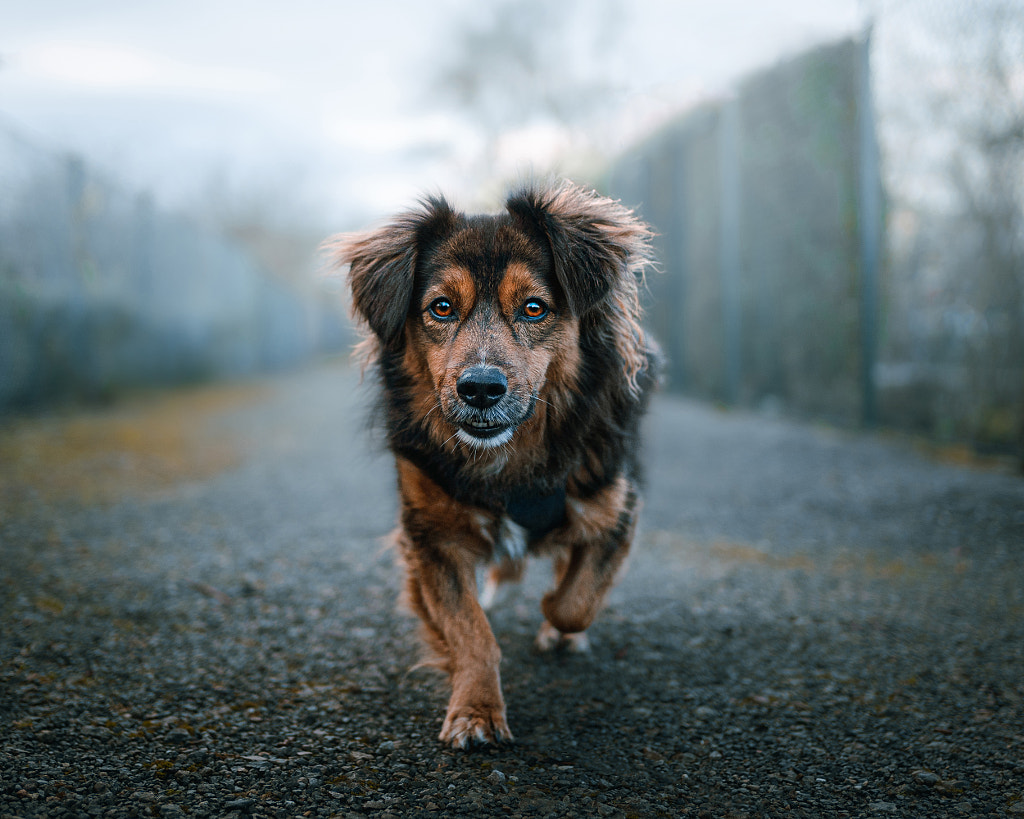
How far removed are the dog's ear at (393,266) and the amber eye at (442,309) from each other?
110 mm

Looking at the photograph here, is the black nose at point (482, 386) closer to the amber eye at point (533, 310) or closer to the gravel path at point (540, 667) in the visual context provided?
the amber eye at point (533, 310)

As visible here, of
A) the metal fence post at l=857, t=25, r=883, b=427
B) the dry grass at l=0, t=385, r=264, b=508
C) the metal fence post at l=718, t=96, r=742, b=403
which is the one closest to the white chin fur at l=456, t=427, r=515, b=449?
the dry grass at l=0, t=385, r=264, b=508

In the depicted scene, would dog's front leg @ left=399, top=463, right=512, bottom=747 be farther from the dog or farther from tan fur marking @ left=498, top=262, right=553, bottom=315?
tan fur marking @ left=498, top=262, right=553, bottom=315

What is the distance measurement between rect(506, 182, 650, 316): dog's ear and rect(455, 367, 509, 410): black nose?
1.54 ft

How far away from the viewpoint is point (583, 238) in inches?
109

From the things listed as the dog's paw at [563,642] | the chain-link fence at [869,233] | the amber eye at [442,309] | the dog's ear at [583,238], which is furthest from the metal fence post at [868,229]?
the amber eye at [442,309]

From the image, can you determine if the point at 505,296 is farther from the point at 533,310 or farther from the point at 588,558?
the point at 588,558

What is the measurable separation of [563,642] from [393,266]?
1.57 m

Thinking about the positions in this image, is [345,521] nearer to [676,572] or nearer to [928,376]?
[676,572]

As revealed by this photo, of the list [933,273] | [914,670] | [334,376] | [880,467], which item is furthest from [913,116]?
[334,376]

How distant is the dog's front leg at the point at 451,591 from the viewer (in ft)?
7.64

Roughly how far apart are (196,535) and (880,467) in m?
4.77

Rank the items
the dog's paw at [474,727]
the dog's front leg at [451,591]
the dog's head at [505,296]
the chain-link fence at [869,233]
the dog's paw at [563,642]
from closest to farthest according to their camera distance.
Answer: the dog's paw at [474,727] < the dog's front leg at [451,591] < the dog's head at [505,296] < the dog's paw at [563,642] < the chain-link fence at [869,233]

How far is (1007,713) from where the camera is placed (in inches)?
90.8
